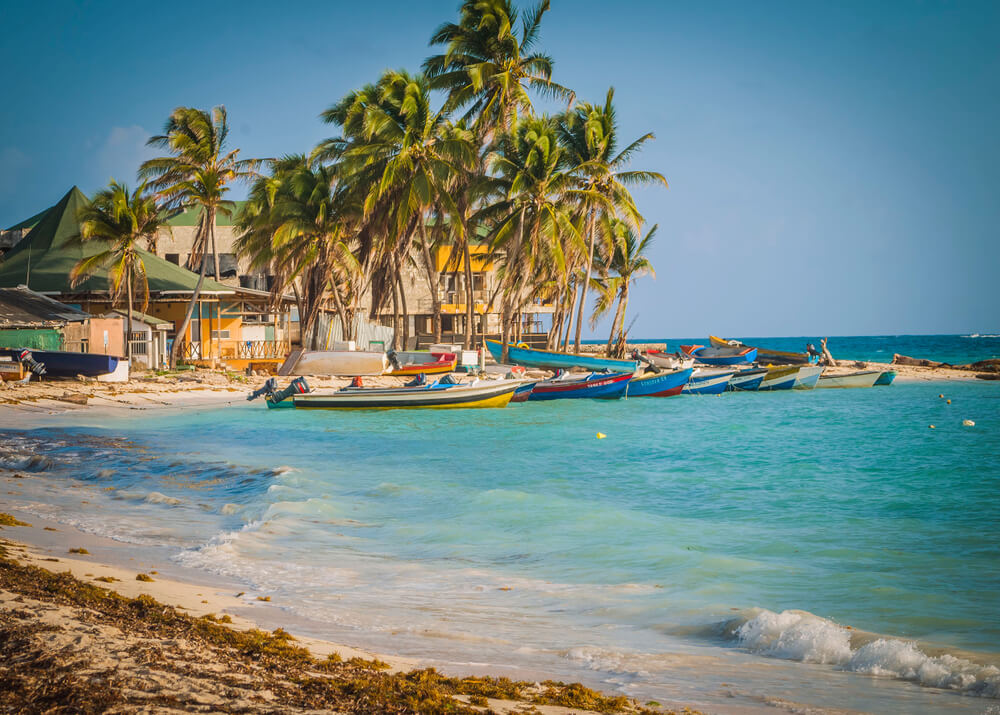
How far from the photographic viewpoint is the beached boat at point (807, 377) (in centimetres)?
3681

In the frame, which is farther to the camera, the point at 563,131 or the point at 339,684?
the point at 563,131

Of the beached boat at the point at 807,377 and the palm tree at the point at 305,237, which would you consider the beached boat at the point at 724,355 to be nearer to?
the beached boat at the point at 807,377

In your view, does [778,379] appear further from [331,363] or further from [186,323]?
[186,323]

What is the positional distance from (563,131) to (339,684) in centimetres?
3916

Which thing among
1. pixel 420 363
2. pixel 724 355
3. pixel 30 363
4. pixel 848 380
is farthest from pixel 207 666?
pixel 724 355

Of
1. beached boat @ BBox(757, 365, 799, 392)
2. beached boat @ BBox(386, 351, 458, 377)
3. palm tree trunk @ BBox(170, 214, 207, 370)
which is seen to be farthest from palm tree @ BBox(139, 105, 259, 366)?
beached boat @ BBox(757, 365, 799, 392)

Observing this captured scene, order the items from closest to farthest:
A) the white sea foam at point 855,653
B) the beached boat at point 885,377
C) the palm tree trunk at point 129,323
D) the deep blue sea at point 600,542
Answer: the white sea foam at point 855,653, the deep blue sea at point 600,542, the palm tree trunk at point 129,323, the beached boat at point 885,377

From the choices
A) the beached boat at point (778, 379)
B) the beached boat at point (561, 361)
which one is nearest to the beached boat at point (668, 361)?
the beached boat at point (561, 361)

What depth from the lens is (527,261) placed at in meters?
37.1

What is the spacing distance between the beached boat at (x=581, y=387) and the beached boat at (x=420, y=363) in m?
4.53

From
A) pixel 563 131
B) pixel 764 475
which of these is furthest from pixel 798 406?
pixel 563 131

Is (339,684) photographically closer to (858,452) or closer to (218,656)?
(218,656)

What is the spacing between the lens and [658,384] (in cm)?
3147

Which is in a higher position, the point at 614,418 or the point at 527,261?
the point at 527,261
